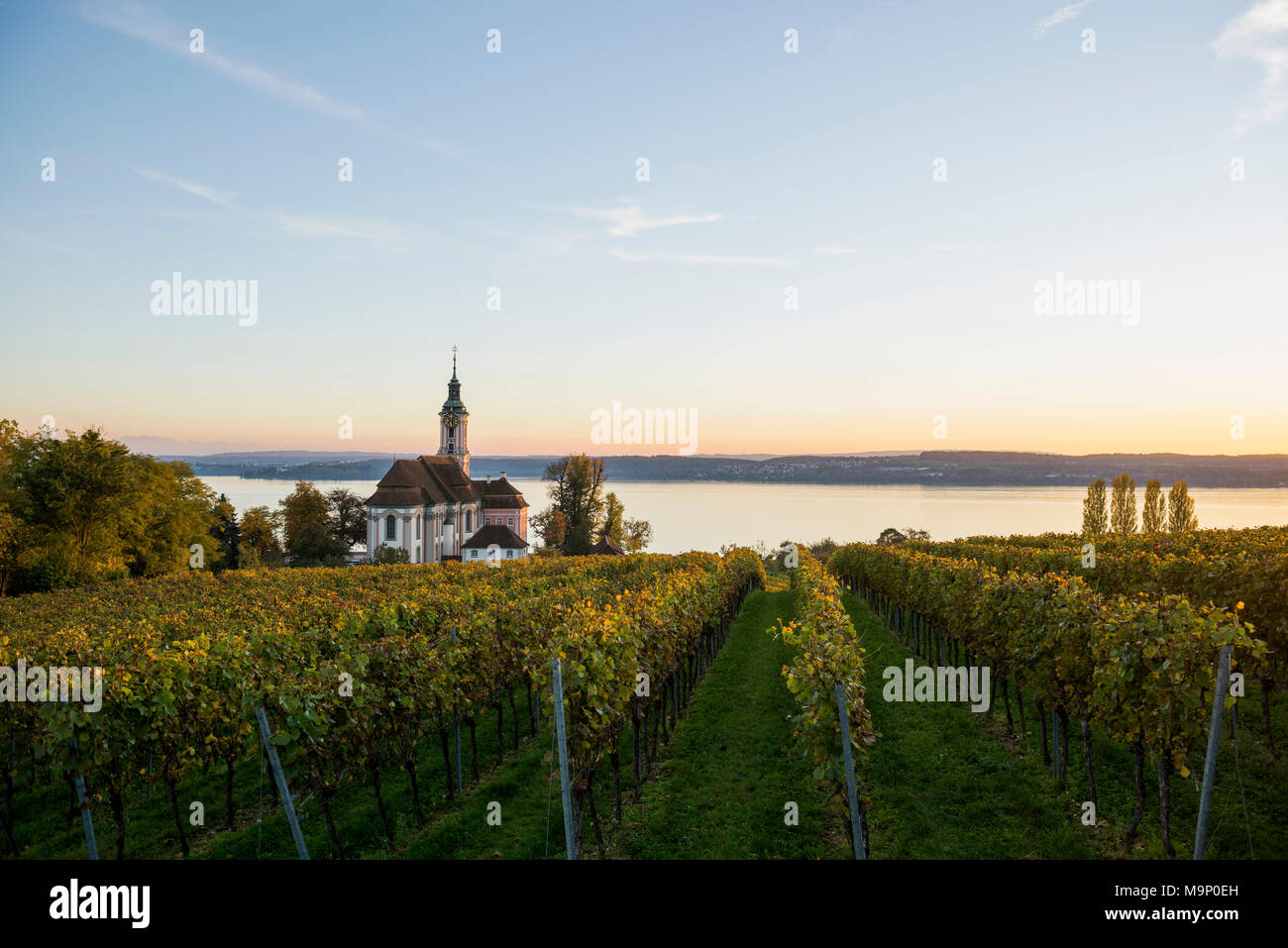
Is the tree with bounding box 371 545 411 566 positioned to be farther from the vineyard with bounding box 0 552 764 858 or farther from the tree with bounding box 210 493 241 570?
the vineyard with bounding box 0 552 764 858

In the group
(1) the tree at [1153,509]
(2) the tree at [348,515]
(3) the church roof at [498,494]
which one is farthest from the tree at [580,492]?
(1) the tree at [1153,509]

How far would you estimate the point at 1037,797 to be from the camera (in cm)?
843

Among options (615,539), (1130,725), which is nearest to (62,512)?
(1130,725)

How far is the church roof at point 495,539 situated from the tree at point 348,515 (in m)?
14.5

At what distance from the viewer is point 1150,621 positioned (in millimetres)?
6926

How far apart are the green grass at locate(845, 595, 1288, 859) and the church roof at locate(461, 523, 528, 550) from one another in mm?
65682

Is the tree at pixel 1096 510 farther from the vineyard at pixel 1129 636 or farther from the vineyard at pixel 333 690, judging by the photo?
the vineyard at pixel 333 690

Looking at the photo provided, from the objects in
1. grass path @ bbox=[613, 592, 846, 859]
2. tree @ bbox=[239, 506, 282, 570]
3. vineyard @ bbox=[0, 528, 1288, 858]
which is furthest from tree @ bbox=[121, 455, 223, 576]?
grass path @ bbox=[613, 592, 846, 859]

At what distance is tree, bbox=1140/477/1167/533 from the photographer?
2213 inches

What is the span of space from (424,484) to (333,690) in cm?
6806
